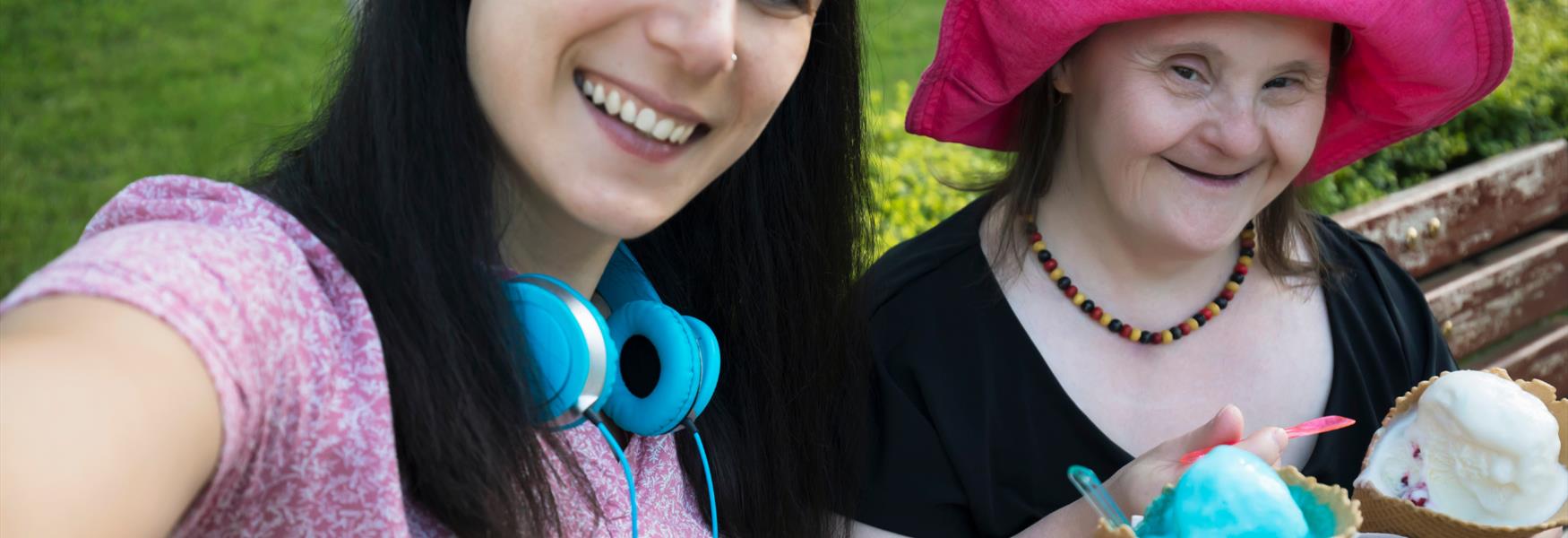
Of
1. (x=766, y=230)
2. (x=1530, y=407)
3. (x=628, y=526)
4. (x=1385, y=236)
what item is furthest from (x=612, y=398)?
(x=1385, y=236)

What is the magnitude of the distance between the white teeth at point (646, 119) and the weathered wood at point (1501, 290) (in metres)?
2.76

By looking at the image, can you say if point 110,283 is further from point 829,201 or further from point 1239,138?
point 1239,138

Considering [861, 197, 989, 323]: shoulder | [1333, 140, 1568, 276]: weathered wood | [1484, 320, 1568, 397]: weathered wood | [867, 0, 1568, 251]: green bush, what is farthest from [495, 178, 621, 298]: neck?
[1484, 320, 1568, 397]: weathered wood

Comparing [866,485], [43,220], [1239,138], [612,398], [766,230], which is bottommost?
[43,220]

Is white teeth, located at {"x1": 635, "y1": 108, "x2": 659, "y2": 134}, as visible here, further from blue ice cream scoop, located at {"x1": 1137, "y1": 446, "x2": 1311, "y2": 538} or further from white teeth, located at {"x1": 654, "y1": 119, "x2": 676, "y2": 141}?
blue ice cream scoop, located at {"x1": 1137, "y1": 446, "x2": 1311, "y2": 538}

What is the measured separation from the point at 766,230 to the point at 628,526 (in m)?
0.50

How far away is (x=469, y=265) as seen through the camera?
155 centimetres

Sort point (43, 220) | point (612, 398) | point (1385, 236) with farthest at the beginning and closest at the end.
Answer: point (43, 220), point (1385, 236), point (612, 398)

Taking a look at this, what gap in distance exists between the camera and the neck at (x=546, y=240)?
1.74 m

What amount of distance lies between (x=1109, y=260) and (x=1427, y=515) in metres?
0.71

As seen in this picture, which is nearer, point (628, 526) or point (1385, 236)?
point (628, 526)

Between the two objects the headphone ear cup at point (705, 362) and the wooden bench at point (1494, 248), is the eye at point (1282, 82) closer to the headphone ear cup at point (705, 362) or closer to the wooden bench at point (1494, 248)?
the headphone ear cup at point (705, 362)

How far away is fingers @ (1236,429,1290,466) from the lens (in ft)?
6.30

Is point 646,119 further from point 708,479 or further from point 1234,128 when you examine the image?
point 1234,128
